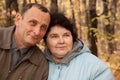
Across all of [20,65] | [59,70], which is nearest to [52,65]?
[59,70]

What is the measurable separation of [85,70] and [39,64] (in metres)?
0.60

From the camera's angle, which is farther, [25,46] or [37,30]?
[25,46]

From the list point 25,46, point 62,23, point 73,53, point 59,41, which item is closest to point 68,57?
point 73,53

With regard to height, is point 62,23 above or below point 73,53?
above

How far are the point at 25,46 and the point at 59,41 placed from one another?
0.45 metres

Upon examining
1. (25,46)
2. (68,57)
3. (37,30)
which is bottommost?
(68,57)

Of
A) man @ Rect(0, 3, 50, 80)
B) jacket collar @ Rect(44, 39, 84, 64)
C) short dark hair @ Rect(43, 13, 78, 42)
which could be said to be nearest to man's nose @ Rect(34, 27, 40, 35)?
man @ Rect(0, 3, 50, 80)

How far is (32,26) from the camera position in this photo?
12.4 ft

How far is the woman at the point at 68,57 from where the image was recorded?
3758mm

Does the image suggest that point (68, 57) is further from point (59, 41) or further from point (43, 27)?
point (43, 27)

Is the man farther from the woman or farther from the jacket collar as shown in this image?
the jacket collar

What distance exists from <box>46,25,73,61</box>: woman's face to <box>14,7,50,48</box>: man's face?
0.12 meters

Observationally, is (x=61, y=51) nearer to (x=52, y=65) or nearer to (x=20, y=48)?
(x=52, y=65)

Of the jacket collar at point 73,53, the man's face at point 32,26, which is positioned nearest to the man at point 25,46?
the man's face at point 32,26
